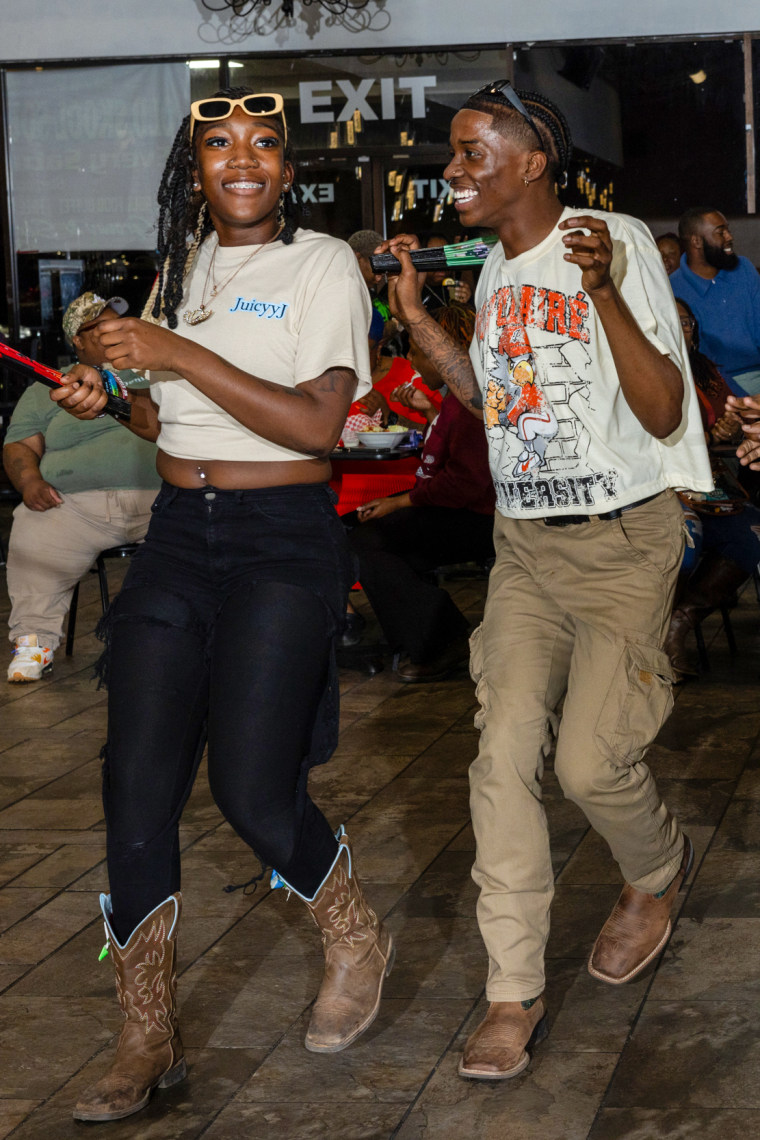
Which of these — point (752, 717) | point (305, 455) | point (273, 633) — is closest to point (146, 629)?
point (273, 633)

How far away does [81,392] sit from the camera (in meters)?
2.74

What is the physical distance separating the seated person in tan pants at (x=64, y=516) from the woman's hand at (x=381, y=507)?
3.12 ft

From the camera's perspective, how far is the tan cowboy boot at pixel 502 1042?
106 inches

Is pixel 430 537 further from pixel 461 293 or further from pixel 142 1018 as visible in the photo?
pixel 142 1018

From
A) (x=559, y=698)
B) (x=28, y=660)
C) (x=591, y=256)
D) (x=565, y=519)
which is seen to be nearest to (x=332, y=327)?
(x=591, y=256)

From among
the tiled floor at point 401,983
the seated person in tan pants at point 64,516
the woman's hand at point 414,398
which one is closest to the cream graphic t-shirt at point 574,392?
the tiled floor at point 401,983

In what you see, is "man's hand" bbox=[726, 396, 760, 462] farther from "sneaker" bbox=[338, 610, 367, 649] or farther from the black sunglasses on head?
"sneaker" bbox=[338, 610, 367, 649]

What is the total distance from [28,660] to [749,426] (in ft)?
13.2

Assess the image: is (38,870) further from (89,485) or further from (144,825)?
(89,485)

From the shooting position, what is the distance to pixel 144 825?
8.57ft

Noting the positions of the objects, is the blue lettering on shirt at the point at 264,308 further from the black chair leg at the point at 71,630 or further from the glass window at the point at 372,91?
the glass window at the point at 372,91

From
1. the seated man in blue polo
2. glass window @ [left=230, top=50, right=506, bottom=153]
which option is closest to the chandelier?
glass window @ [left=230, top=50, right=506, bottom=153]

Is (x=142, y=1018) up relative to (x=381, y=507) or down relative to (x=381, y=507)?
down

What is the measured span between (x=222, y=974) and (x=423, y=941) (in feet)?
1.61
